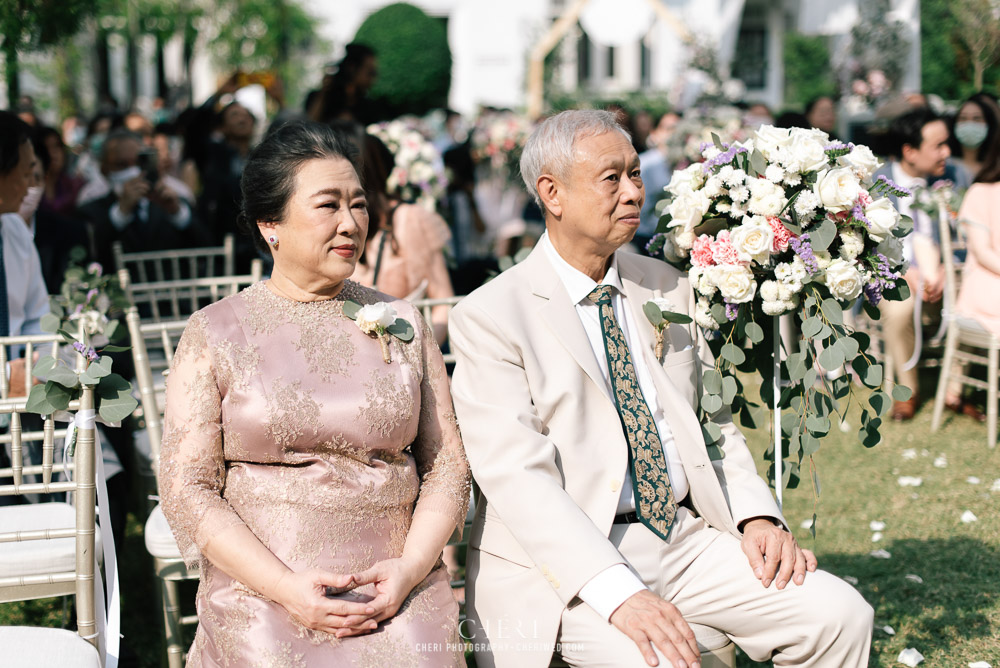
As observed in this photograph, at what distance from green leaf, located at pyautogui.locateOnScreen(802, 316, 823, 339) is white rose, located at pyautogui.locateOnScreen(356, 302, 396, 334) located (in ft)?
3.69

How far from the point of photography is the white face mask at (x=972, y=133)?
6.87m

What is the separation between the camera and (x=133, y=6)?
20.6 meters

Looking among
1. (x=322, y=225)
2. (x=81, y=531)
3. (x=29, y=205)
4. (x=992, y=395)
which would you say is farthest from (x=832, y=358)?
(x=29, y=205)

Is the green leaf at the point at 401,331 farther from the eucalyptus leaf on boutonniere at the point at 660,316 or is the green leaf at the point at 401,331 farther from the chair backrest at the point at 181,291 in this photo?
the chair backrest at the point at 181,291

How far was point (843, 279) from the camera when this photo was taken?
2.50m

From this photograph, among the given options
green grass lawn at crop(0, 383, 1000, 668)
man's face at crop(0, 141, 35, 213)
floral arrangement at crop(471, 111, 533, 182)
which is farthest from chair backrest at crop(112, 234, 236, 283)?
floral arrangement at crop(471, 111, 533, 182)

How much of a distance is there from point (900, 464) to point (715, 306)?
9.96ft

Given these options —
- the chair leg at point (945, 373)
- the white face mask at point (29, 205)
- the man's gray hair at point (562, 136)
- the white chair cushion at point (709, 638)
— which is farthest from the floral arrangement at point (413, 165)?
the white chair cushion at point (709, 638)

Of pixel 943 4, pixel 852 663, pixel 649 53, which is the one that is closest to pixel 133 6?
pixel 649 53

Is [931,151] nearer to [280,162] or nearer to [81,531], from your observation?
[280,162]

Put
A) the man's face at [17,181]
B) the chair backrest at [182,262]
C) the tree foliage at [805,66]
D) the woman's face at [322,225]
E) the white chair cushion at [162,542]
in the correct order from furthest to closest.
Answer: the tree foliage at [805,66], the chair backrest at [182,262], the man's face at [17,181], the white chair cushion at [162,542], the woman's face at [322,225]

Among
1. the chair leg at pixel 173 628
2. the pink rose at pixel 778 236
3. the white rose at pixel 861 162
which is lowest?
the chair leg at pixel 173 628

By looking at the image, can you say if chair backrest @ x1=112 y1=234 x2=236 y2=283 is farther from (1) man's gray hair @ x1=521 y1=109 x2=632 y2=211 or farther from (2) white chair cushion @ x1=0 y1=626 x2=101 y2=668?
(1) man's gray hair @ x1=521 y1=109 x2=632 y2=211

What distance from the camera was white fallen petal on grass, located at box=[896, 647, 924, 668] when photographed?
3.11 m
